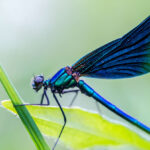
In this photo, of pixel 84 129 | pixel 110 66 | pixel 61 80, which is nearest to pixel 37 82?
pixel 61 80

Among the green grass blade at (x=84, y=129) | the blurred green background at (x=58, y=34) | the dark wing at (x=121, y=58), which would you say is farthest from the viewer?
the blurred green background at (x=58, y=34)

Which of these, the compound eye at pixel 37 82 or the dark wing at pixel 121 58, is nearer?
the dark wing at pixel 121 58

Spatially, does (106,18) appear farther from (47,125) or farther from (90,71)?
(47,125)

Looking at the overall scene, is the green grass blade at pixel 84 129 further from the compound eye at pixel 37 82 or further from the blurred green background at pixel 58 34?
the blurred green background at pixel 58 34

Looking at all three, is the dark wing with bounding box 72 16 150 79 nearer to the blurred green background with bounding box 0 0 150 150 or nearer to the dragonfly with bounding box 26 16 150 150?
the dragonfly with bounding box 26 16 150 150

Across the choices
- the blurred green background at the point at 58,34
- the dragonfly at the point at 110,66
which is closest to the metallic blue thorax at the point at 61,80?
the dragonfly at the point at 110,66

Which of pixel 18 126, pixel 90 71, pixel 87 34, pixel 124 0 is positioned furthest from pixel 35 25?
pixel 90 71

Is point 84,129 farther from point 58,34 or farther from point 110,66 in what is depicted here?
point 58,34
